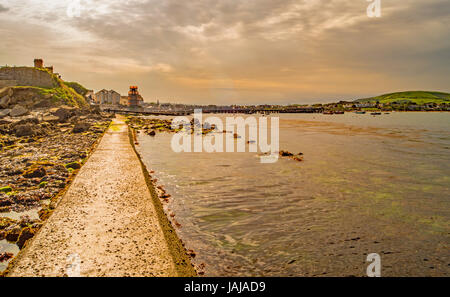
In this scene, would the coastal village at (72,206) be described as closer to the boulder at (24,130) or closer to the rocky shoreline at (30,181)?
the rocky shoreline at (30,181)

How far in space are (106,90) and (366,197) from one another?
512 feet

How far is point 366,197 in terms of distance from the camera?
12773 millimetres

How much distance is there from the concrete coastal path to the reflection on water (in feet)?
4.84

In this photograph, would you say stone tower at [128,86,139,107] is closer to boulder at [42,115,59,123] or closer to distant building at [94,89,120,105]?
distant building at [94,89,120,105]

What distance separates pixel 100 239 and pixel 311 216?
7501 millimetres

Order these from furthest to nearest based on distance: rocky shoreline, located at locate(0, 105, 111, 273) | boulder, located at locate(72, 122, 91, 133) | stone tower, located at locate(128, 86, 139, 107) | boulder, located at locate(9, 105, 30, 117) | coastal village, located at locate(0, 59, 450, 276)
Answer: stone tower, located at locate(128, 86, 139, 107), boulder, located at locate(9, 105, 30, 117), boulder, located at locate(72, 122, 91, 133), rocky shoreline, located at locate(0, 105, 111, 273), coastal village, located at locate(0, 59, 450, 276)

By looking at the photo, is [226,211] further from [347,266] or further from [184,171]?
[184,171]

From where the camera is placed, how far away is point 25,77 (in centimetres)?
7362

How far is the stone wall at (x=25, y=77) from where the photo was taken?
7131cm

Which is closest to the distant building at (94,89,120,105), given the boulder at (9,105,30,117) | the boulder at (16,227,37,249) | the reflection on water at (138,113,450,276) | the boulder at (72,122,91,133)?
the boulder at (9,105,30,117)

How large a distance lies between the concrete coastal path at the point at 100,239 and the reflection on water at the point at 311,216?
4.84 ft

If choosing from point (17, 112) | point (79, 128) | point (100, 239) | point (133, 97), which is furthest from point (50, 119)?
point (133, 97)

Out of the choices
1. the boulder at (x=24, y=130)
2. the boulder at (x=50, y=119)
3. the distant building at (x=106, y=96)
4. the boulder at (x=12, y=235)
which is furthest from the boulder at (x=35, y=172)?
the distant building at (x=106, y=96)

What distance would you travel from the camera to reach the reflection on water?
738 centimetres
